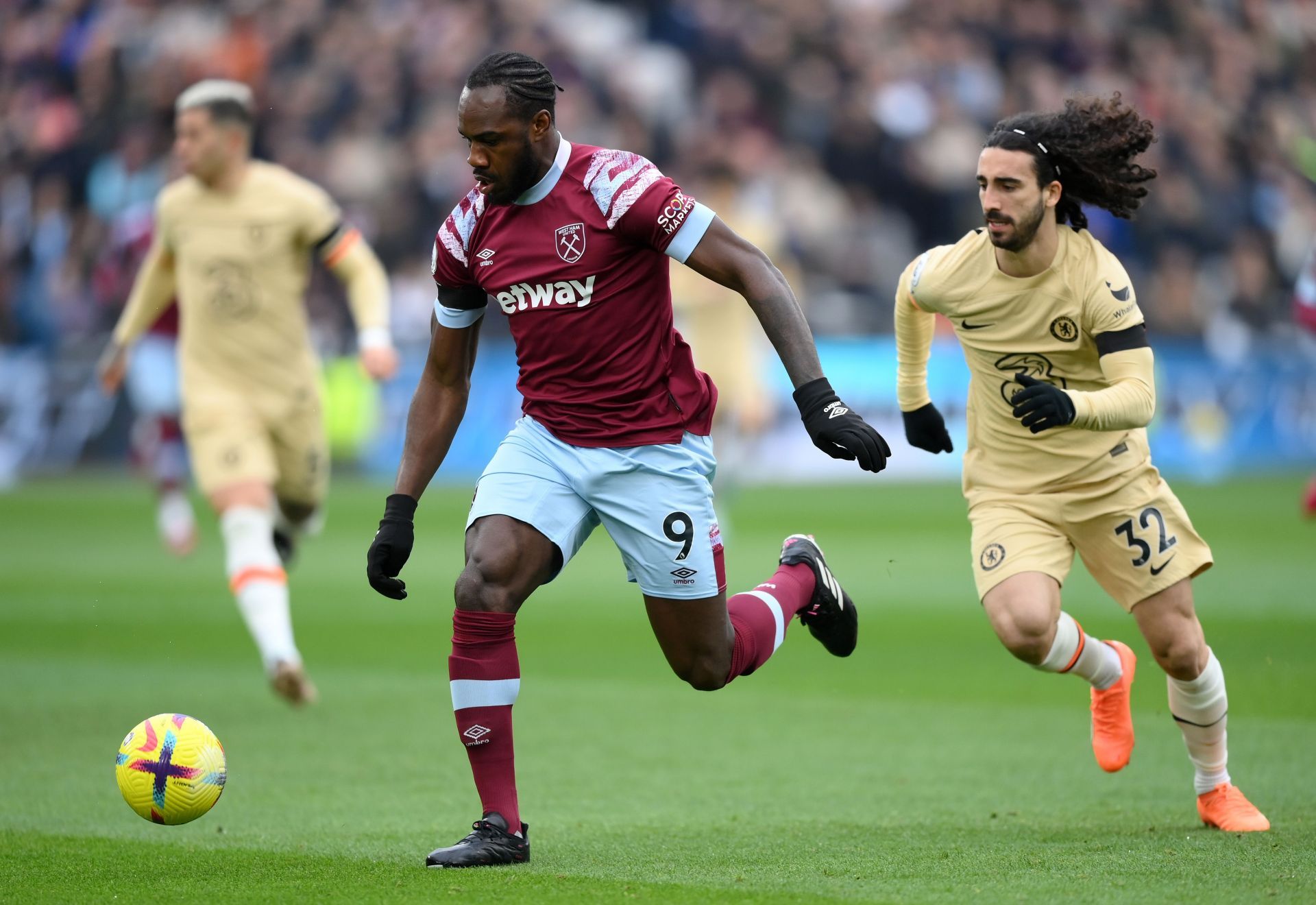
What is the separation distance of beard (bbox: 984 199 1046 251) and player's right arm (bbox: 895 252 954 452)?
58 cm

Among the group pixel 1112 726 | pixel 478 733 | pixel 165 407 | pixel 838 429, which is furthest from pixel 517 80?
pixel 165 407

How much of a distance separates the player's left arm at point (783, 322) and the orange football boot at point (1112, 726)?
176 centimetres

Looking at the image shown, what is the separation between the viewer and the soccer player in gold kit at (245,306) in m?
8.86

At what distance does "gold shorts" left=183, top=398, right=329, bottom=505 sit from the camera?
8844 mm

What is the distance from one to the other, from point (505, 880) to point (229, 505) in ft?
14.0

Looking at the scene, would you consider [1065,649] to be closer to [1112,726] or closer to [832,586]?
[1112,726]

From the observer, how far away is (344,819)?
6152 millimetres

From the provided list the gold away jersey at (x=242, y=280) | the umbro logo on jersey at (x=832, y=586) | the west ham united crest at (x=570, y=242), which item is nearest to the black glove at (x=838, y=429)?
the west ham united crest at (x=570, y=242)

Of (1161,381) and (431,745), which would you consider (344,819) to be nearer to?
(431,745)

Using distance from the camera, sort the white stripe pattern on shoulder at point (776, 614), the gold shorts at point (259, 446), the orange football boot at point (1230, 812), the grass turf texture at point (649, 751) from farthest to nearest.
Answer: the gold shorts at point (259, 446), the white stripe pattern on shoulder at point (776, 614), the orange football boot at point (1230, 812), the grass turf texture at point (649, 751)

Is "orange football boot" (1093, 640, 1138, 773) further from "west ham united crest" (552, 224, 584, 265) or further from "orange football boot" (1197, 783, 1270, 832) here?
"west ham united crest" (552, 224, 584, 265)

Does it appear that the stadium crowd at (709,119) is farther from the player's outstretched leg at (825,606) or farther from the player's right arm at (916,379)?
the player's outstretched leg at (825,606)

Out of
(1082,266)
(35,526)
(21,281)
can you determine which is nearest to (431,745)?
(1082,266)

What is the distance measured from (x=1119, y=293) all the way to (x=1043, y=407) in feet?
2.26
